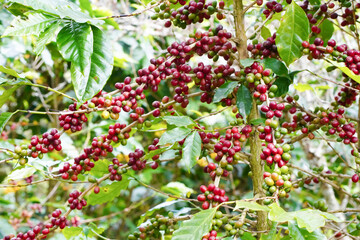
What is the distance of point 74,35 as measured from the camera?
2.77 ft

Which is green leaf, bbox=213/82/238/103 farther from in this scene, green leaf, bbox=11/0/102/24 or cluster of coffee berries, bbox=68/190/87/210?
cluster of coffee berries, bbox=68/190/87/210

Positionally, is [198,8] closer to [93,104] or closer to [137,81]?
[137,81]

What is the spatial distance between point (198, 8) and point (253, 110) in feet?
1.00

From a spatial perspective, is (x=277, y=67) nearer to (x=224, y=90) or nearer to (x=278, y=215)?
(x=224, y=90)

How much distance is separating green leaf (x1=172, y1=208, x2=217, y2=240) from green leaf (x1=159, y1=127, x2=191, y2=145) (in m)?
0.18

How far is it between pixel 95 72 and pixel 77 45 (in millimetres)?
72

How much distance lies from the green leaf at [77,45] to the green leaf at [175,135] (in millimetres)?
228

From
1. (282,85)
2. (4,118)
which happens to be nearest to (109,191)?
(4,118)

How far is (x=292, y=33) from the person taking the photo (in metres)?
0.90

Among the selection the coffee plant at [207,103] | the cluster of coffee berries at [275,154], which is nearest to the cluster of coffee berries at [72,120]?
the coffee plant at [207,103]

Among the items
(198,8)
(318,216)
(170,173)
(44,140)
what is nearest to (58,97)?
(170,173)

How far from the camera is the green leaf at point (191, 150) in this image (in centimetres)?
80

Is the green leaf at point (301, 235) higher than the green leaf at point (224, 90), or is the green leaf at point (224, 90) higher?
the green leaf at point (224, 90)

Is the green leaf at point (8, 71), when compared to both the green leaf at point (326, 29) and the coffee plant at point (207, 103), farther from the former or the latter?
the green leaf at point (326, 29)
